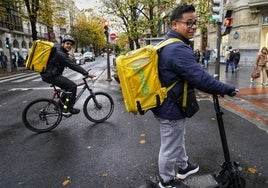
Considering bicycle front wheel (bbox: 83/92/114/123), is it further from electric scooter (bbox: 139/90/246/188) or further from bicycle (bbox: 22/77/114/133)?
electric scooter (bbox: 139/90/246/188)

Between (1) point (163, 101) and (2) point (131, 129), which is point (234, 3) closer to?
(2) point (131, 129)

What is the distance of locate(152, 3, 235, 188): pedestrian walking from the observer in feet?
7.72

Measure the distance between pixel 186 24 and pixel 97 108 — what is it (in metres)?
3.75

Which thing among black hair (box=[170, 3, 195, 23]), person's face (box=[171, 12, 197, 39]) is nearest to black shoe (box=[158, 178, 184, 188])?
person's face (box=[171, 12, 197, 39])

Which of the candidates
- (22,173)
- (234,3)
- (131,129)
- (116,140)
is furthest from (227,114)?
(234,3)

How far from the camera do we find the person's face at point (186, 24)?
2461 millimetres

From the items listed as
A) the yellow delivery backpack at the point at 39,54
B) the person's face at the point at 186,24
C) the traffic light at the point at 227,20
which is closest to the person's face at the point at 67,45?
the yellow delivery backpack at the point at 39,54

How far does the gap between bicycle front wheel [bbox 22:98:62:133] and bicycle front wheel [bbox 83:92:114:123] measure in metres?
0.67

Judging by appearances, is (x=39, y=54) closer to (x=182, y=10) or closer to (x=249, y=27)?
(x=182, y=10)

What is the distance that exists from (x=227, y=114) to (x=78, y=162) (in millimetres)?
3970

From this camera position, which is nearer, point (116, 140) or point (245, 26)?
point (116, 140)

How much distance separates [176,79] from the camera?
8.12 feet

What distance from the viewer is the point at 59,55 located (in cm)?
505

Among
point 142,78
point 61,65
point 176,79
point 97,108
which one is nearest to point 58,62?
point 61,65
